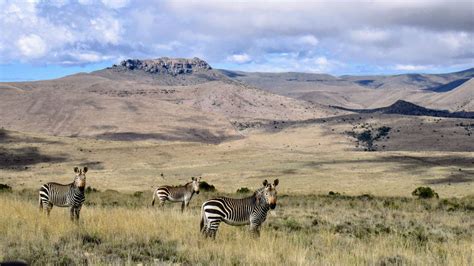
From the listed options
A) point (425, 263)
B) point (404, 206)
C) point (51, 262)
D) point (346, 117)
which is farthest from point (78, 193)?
point (346, 117)

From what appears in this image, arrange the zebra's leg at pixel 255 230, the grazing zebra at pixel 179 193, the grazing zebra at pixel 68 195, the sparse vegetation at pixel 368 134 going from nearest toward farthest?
the zebra's leg at pixel 255 230, the grazing zebra at pixel 68 195, the grazing zebra at pixel 179 193, the sparse vegetation at pixel 368 134

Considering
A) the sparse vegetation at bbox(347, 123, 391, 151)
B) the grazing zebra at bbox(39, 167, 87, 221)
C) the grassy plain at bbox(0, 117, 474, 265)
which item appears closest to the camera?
the grassy plain at bbox(0, 117, 474, 265)

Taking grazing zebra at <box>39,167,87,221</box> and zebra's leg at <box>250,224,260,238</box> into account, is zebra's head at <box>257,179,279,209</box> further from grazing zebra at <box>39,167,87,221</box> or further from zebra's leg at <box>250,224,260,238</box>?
grazing zebra at <box>39,167,87,221</box>

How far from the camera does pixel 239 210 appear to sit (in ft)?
43.1

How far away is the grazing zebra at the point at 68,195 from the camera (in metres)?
15.6

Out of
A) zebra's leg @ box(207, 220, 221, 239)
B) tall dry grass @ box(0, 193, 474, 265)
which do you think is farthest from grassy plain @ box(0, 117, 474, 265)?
zebra's leg @ box(207, 220, 221, 239)

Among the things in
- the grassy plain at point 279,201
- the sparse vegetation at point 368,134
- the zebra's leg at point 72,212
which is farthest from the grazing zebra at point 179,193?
the sparse vegetation at point 368,134

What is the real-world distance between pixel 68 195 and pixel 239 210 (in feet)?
21.4

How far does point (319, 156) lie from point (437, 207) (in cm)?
6108

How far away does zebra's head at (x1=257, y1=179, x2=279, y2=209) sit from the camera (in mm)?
12570

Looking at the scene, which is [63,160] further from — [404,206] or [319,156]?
[404,206]

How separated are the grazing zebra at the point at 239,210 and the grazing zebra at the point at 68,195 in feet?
15.6

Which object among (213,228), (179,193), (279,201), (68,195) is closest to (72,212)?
(68,195)

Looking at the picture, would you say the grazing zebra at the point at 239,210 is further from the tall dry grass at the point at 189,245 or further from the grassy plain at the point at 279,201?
the grassy plain at the point at 279,201
